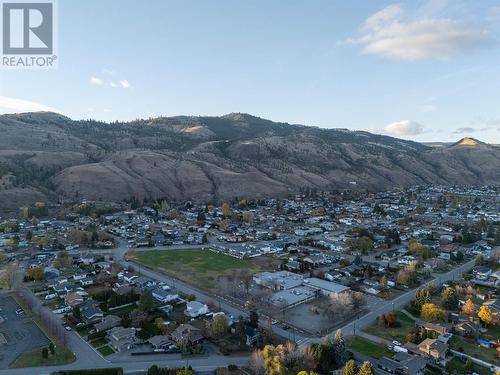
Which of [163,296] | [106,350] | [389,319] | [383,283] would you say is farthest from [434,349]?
[163,296]

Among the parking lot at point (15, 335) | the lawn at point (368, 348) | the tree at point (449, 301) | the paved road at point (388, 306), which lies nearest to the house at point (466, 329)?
the tree at point (449, 301)

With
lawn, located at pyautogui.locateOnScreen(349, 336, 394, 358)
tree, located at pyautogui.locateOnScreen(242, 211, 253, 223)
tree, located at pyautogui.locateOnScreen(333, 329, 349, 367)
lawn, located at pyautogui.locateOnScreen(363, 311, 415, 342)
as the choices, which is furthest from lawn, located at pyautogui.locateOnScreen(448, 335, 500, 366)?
tree, located at pyautogui.locateOnScreen(242, 211, 253, 223)

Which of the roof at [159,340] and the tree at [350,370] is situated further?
the roof at [159,340]

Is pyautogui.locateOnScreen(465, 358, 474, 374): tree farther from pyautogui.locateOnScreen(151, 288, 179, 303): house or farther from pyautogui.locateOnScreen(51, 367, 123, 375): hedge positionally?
pyautogui.locateOnScreen(151, 288, 179, 303): house

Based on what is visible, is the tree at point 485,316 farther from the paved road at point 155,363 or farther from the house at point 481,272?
the paved road at point 155,363

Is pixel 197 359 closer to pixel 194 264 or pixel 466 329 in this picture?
pixel 466 329

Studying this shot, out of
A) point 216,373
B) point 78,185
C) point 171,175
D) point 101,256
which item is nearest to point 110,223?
point 101,256

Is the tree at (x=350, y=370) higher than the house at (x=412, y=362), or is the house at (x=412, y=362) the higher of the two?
the tree at (x=350, y=370)
